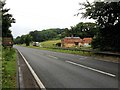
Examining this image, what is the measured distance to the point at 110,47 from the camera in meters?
27.0

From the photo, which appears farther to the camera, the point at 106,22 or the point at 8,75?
the point at 106,22

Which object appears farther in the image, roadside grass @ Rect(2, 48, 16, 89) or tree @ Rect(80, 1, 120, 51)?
tree @ Rect(80, 1, 120, 51)

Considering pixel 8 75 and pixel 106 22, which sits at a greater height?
pixel 106 22

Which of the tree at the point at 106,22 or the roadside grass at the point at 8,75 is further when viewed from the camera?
the tree at the point at 106,22

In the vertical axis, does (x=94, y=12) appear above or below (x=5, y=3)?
below

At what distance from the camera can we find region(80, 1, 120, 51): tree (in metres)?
26.1

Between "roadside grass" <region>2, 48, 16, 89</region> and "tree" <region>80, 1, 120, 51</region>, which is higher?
"tree" <region>80, 1, 120, 51</region>

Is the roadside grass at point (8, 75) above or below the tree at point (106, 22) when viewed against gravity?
below

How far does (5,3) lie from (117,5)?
31.5 m

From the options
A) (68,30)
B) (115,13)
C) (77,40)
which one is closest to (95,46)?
(115,13)

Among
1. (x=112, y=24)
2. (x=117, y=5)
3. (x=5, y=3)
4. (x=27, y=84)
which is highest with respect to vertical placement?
(x=5, y=3)

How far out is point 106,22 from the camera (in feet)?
90.8

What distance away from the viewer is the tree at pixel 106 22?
26.1m

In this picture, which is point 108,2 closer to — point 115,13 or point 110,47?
point 115,13
